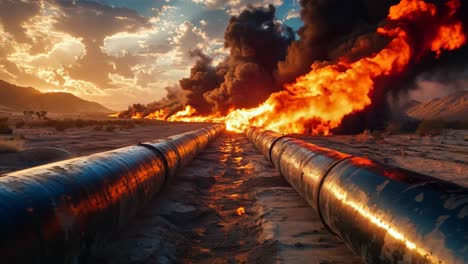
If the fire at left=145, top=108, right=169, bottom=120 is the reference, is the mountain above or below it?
above

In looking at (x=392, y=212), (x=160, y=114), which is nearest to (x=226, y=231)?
(x=392, y=212)

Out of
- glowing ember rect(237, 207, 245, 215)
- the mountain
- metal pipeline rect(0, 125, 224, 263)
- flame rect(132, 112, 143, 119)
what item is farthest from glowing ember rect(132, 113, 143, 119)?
the mountain

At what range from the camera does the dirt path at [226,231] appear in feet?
11.3

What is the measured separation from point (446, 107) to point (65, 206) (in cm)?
17606

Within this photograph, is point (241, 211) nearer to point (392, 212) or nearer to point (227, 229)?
point (227, 229)

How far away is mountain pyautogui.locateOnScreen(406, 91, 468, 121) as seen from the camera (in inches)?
4776

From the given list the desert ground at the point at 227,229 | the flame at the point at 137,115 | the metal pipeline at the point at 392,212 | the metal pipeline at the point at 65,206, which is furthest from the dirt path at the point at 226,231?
the flame at the point at 137,115

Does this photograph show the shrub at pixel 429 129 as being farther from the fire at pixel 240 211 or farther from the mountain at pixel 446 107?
the mountain at pixel 446 107

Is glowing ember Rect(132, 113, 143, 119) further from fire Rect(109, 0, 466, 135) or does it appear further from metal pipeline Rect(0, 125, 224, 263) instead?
metal pipeline Rect(0, 125, 224, 263)

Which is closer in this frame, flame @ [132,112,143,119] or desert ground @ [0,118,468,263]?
desert ground @ [0,118,468,263]

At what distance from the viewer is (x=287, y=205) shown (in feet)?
17.7

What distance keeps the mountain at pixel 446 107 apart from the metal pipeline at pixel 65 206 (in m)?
137

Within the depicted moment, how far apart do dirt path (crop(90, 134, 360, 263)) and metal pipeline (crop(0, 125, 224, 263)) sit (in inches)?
14.9

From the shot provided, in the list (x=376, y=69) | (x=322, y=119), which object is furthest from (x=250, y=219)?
(x=322, y=119)
